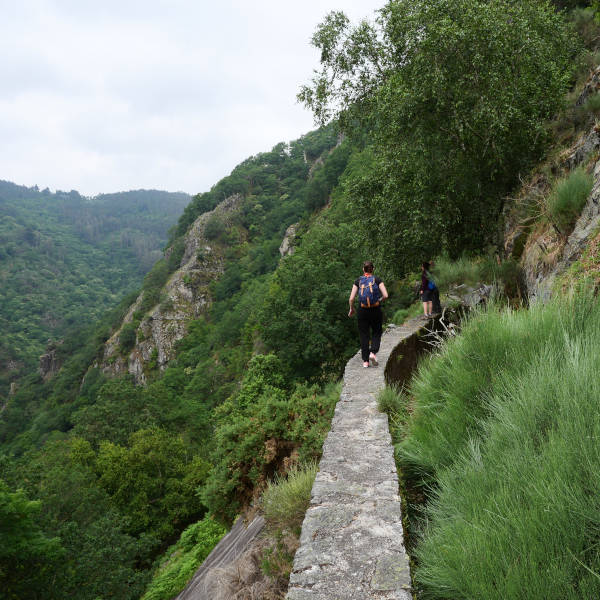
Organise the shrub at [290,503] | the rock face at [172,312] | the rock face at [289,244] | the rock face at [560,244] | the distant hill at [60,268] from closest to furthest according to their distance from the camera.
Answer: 1. the shrub at [290,503]
2. the rock face at [560,244]
3. the rock face at [289,244]
4. the rock face at [172,312]
5. the distant hill at [60,268]

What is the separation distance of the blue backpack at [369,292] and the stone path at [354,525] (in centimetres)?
180

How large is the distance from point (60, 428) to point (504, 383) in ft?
187

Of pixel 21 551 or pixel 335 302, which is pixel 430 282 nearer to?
pixel 335 302

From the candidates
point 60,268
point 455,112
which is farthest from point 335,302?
point 60,268

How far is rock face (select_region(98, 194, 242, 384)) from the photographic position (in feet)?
174

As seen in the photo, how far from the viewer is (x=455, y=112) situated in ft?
23.7

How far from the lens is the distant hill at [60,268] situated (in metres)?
88.6

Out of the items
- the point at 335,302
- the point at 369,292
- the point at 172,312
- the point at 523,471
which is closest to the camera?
the point at 523,471

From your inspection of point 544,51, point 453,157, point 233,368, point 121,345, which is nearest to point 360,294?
point 453,157

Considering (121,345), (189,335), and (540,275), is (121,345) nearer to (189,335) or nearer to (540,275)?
(189,335)

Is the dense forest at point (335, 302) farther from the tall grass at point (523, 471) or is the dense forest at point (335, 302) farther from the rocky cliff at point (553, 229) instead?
the rocky cliff at point (553, 229)

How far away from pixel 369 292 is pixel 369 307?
0.26m

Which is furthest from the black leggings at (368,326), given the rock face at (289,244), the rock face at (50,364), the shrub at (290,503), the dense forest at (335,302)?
the rock face at (50,364)

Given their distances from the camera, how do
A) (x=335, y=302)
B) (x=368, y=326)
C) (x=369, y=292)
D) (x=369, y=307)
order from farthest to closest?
(x=335, y=302), (x=368, y=326), (x=369, y=307), (x=369, y=292)
